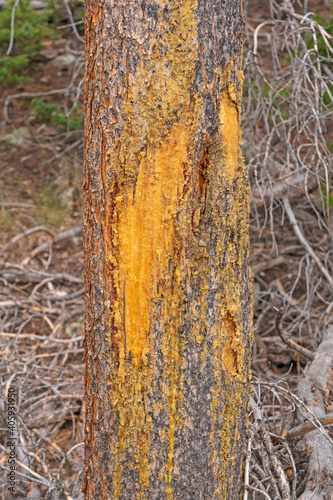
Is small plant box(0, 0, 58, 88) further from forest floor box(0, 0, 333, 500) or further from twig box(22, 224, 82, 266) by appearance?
twig box(22, 224, 82, 266)

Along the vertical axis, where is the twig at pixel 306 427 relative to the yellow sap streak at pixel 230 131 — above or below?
→ below

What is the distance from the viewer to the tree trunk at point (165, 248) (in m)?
1.38

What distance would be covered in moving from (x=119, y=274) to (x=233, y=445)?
2.19 feet

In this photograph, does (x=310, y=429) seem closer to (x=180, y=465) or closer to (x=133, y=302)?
(x=180, y=465)

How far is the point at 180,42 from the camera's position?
1359 millimetres

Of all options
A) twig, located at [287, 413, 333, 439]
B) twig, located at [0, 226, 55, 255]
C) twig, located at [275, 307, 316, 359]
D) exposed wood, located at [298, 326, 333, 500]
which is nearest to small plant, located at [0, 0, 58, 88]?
twig, located at [0, 226, 55, 255]

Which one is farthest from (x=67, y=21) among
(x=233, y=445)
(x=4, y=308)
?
(x=233, y=445)

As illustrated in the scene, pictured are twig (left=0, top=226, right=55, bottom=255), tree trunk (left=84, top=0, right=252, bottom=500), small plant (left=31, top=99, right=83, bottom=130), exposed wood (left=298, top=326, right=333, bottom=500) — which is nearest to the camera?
tree trunk (left=84, top=0, right=252, bottom=500)

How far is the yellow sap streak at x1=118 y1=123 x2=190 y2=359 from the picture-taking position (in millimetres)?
1408

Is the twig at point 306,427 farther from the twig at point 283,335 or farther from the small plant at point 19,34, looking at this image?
the small plant at point 19,34

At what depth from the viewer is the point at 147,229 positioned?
1.44 metres

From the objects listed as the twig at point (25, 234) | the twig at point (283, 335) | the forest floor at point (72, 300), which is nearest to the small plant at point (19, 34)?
the forest floor at point (72, 300)

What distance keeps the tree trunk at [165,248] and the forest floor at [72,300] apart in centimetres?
36

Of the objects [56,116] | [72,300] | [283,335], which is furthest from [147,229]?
[56,116]
